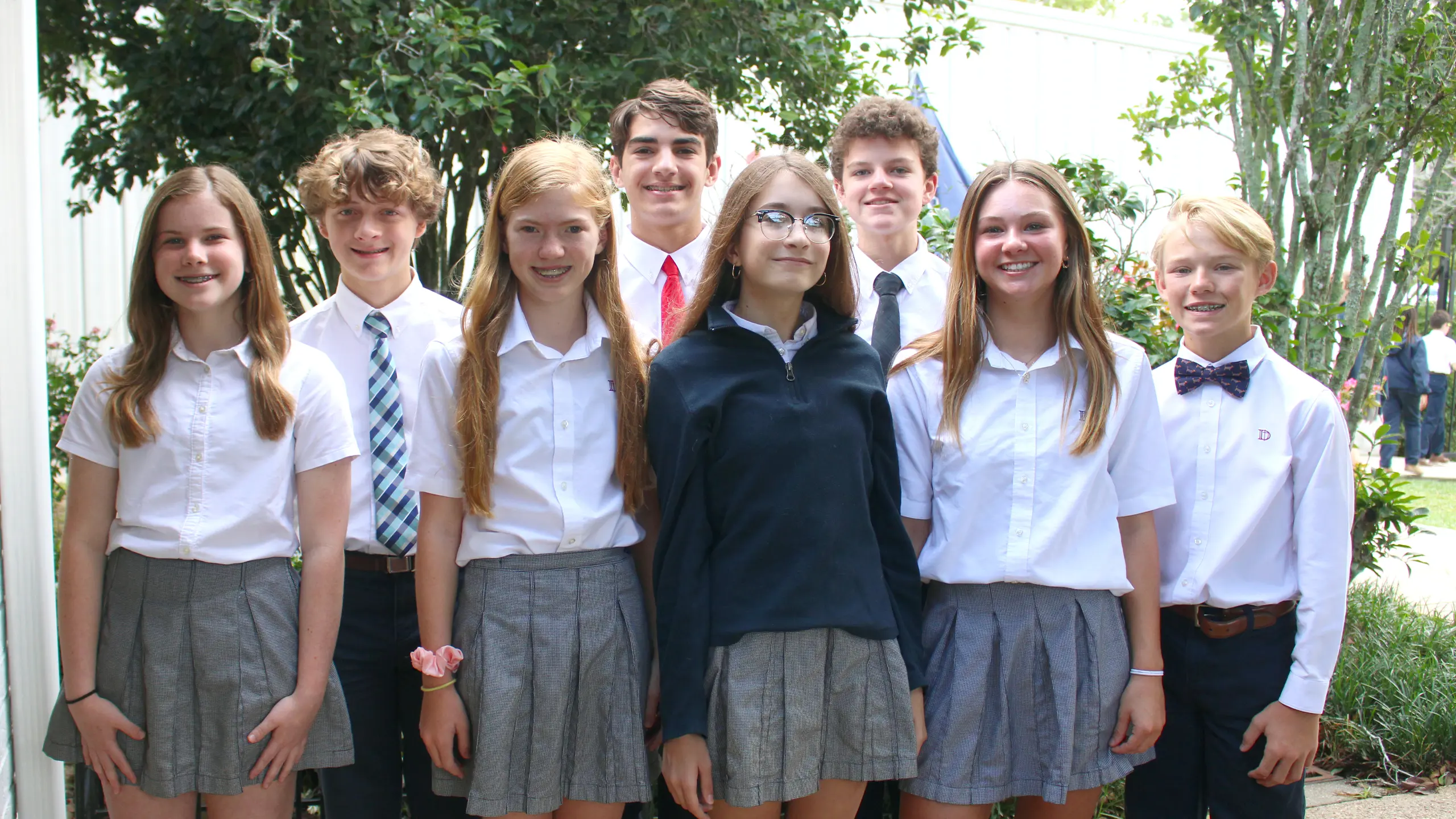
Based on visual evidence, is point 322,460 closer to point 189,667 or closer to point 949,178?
point 189,667

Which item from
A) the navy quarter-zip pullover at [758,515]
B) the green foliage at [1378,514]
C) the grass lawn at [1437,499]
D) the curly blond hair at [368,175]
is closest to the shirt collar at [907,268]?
the navy quarter-zip pullover at [758,515]

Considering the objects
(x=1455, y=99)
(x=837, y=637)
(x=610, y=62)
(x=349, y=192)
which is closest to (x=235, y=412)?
(x=349, y=192)

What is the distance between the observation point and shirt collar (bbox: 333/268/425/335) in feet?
8.47

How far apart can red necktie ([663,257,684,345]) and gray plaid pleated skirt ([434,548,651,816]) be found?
747 mm

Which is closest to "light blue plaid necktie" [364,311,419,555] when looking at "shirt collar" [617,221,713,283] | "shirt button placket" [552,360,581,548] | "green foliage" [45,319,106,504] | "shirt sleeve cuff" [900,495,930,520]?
"shirt button placket" [552,360,581,548]

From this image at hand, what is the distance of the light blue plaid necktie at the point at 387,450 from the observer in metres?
2.44

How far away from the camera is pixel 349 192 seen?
257 centimetres

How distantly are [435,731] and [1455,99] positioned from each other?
14.8 ft

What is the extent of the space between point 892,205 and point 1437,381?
470 inches

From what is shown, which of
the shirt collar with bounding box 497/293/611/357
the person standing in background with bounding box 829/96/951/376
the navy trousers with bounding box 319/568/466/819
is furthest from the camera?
the person standing in background with bounding box 829/96/951/376

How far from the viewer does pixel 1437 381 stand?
12.3m

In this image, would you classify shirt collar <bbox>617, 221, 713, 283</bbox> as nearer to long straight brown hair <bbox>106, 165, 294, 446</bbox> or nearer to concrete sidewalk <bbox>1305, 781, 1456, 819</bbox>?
long straight brown hair <bbox>106, 165, 294, 446</bbox>

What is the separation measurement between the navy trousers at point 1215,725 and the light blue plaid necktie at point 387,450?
1744mm

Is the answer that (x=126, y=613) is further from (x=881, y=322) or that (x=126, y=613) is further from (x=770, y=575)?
(x=881, y=322)
